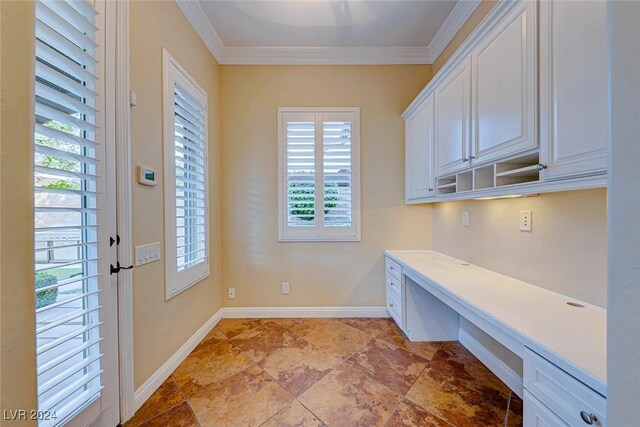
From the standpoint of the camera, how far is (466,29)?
217 centimetres

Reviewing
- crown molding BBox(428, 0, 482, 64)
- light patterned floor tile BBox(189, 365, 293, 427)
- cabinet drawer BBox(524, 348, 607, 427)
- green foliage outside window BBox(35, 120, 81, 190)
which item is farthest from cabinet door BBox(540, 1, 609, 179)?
green foliage outside window BBox(35, 120, 81, 190)

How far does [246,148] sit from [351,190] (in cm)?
133

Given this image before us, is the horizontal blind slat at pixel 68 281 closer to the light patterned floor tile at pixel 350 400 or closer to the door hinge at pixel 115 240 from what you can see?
the door hinge at pixel 115 240

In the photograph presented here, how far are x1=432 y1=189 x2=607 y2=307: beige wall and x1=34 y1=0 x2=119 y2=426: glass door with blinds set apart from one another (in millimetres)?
2367

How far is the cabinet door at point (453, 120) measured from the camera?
5.34 feet

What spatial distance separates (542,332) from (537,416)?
30 cm

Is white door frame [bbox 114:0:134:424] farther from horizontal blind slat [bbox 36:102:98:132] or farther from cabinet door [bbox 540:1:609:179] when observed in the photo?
cabinet door [bbox 540:1:609:179]

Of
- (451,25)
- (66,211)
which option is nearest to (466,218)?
(451,25)

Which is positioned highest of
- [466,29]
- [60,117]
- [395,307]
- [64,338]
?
[466,29]

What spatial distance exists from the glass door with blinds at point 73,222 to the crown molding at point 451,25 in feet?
8.65

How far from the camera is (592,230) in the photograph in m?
1.15

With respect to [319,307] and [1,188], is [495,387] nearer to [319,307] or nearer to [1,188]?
[319,307]

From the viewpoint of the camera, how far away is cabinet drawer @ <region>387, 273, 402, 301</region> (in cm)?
236

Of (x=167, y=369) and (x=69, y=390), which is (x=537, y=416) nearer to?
(x=69, y=390)
